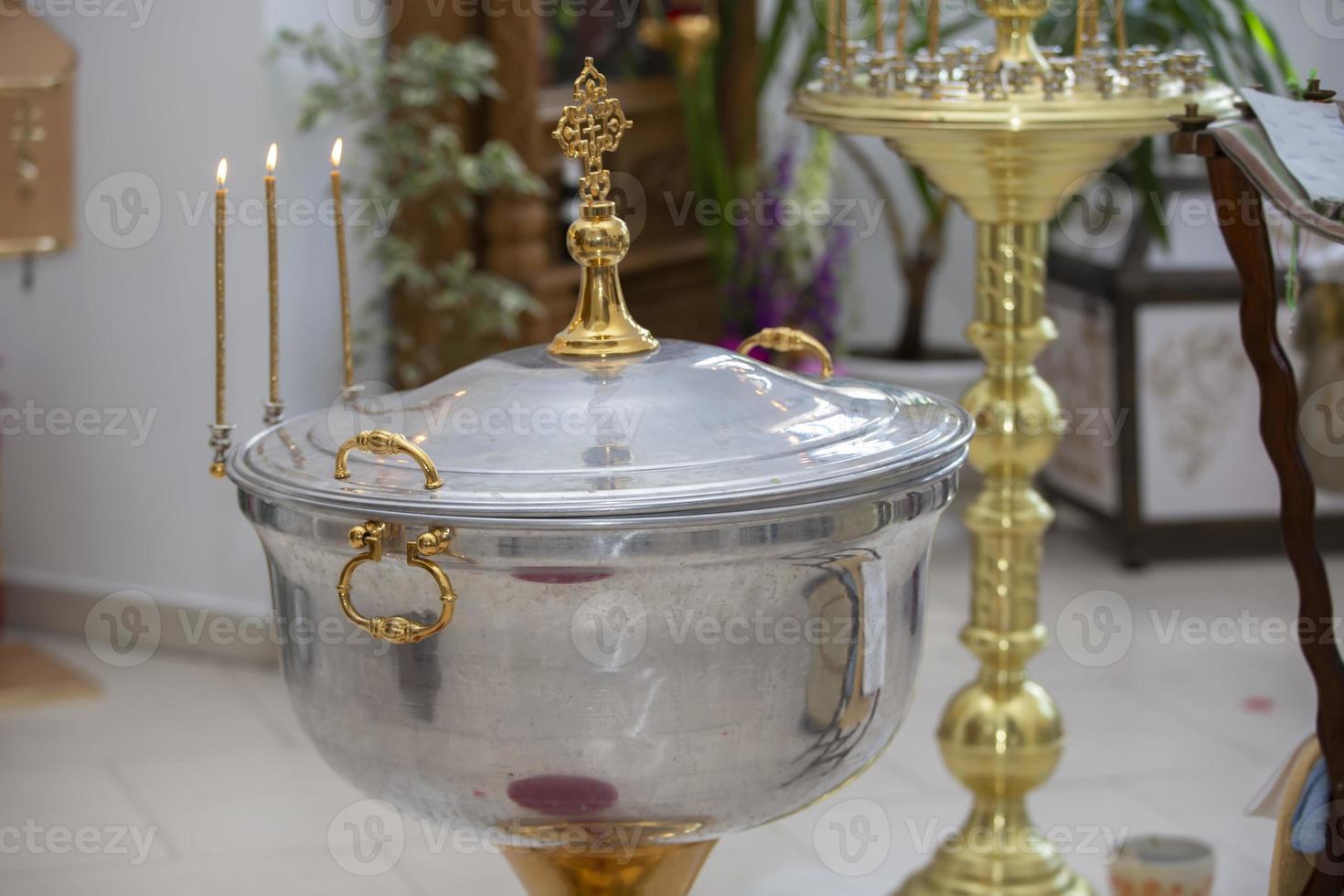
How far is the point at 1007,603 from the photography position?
83.3 inches

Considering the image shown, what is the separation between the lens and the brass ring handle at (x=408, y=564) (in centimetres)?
129

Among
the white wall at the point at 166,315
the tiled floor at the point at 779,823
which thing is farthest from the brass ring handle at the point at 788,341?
the white wall at the point at 166,315

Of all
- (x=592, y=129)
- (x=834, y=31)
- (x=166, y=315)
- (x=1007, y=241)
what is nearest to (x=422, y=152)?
(x=166, y=315)

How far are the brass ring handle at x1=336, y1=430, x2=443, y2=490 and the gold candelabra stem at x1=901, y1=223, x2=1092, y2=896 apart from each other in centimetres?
92

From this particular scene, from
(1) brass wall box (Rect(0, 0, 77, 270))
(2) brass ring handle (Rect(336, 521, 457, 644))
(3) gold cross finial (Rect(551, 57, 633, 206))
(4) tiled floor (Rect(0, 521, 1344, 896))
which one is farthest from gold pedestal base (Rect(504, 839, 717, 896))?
(1) brass wall box (Rect(0, 0, 77, 270))

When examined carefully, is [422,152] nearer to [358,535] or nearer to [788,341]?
[788,341]

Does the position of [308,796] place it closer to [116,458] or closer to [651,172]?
[116,458]

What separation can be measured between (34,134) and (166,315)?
0.40 metres

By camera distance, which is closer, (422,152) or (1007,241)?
(1007,241)

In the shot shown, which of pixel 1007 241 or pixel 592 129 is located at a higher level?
pixel 592 129

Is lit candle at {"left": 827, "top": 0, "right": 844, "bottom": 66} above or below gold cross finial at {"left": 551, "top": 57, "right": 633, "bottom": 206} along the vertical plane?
above

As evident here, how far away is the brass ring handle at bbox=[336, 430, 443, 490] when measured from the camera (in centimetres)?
131

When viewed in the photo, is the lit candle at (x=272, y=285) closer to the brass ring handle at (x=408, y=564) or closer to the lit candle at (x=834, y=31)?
the brass ring handle at (x=408, y=564)

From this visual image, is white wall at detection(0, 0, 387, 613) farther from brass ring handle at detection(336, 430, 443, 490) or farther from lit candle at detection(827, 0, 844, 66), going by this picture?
brass ring handle at detection(336, 430, 443, 490)
